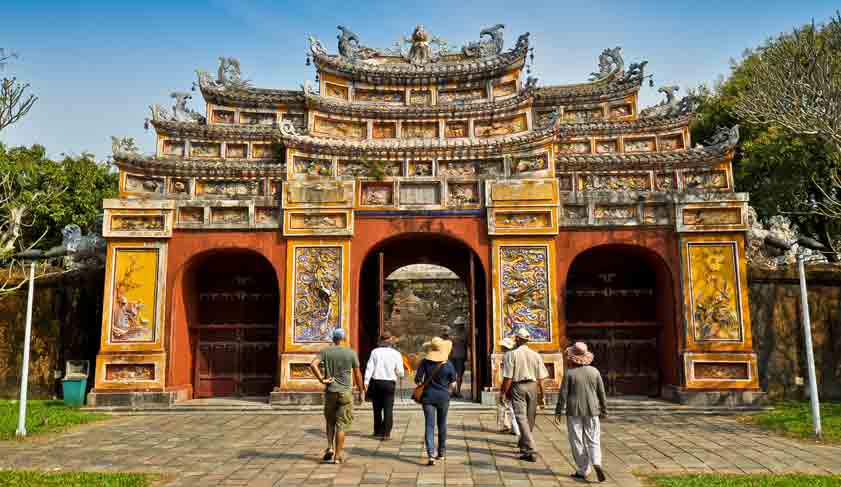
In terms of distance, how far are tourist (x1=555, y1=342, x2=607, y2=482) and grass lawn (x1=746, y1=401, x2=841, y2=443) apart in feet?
15.1

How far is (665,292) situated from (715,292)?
1.05 metres

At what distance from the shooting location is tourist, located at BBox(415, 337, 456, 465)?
746 centimetres

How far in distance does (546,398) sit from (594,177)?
551 centimetres

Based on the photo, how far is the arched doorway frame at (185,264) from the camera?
44.5 ft

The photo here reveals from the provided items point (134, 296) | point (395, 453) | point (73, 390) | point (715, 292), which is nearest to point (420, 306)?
point (134, 296)

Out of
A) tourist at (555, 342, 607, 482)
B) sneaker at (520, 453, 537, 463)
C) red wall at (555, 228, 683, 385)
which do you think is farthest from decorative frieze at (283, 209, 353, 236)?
tourist at (555, 342, 607, 482)

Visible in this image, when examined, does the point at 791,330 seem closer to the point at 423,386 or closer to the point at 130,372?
the point at 423,386

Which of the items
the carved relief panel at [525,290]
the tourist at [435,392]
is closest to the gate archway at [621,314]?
the carved relief panel at [525,290]

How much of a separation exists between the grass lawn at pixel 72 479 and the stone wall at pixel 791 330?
1229 cm

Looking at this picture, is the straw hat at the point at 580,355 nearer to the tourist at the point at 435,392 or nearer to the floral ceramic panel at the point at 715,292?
the tourist at the point at 435,392

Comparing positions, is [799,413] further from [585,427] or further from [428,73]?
[428,73]

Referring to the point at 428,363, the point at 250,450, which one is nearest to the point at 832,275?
the point at 428,363

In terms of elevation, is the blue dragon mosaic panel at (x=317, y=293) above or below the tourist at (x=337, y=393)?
above

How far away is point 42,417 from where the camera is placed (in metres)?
11.0
